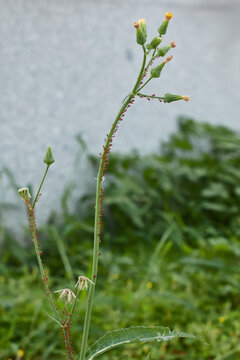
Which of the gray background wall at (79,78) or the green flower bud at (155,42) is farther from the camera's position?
the gray background wall at (79,78)

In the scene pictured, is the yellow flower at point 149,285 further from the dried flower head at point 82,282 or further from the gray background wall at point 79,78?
the dried flower head at point 82,282

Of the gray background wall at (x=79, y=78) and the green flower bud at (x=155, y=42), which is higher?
the gray background wall at (x=79, y=78)

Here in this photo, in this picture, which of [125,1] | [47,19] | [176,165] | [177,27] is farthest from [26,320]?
[177,27]

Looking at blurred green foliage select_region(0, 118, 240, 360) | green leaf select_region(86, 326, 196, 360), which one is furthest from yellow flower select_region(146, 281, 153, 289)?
green leaf select_region(86, 326, 196, 360)

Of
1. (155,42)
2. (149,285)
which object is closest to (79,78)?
(149,285)

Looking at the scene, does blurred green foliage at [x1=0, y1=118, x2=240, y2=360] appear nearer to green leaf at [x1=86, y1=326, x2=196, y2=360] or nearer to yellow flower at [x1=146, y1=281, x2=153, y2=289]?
yellow flower at [x1=146, y1=281, x2=153, y2=289]

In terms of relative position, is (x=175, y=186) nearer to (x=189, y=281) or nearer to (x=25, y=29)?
(x=189, y=281)

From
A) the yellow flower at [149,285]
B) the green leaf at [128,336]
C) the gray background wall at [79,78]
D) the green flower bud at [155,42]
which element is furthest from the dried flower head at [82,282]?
the gray background wall at [79,78]
